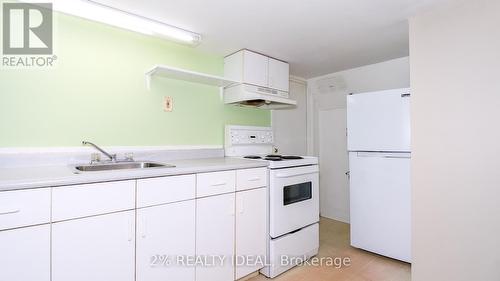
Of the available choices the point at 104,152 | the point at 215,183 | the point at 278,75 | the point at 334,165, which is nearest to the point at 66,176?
the point at 104,152

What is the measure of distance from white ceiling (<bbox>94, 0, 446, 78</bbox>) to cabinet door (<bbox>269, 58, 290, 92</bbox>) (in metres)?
0.10

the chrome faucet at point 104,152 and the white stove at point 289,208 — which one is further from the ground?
the chrome faucet at point 104,152

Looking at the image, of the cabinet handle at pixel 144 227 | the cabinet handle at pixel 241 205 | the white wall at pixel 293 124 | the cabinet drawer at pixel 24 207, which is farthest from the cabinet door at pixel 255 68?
the cabinet drawer at pixel 24 207

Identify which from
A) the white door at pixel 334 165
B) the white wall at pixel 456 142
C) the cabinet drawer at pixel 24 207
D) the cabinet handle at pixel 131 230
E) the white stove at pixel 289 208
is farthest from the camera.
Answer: the white door at pixel 334 165

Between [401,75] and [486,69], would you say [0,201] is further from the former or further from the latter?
[401,75]

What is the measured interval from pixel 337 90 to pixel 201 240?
279 centimetres

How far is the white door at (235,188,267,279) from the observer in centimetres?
195

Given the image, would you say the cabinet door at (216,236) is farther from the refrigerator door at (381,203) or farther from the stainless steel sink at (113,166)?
the refrigerator door at (381,203)

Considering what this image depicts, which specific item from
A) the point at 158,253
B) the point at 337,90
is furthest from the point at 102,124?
the point at 337,90

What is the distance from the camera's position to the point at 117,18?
1.72 metres

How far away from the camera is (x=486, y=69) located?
154 cm

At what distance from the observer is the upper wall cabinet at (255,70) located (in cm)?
248

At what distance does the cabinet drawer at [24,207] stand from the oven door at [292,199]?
152cm

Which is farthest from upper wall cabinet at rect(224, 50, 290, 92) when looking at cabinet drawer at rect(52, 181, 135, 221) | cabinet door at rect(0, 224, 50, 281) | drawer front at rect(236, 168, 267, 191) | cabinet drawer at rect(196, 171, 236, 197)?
cabinet door at rect(0, 224, 50, 281)
